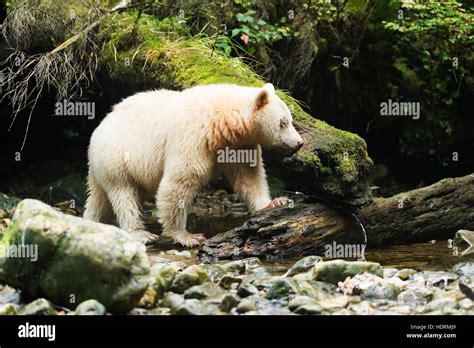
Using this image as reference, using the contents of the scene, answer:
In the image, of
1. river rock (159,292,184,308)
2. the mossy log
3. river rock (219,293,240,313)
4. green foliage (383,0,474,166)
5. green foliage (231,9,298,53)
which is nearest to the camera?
river rock (219,293,240,313)

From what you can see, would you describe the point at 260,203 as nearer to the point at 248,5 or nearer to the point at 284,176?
the point at 284,176

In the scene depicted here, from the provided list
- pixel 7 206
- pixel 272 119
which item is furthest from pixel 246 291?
pixel 7 206

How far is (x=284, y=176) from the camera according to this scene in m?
9.42

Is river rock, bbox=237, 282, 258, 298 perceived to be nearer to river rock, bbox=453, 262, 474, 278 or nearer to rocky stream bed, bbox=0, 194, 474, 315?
rocky stream bed, bbox=0, 194, 474, 315

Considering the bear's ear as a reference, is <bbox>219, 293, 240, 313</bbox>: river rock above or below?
below

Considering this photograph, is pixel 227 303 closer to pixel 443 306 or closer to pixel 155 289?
pixel 155 289

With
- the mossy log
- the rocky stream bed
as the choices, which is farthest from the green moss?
the rocky stream bed

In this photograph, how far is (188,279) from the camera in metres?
6.73

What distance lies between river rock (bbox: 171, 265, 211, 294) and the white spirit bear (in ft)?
7.69

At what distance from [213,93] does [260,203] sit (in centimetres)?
149

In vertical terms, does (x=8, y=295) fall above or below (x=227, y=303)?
above

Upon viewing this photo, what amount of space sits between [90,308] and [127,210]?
14.2 feet

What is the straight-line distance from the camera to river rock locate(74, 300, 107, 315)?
549 cm

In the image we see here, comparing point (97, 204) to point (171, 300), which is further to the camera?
point (97, 204)
